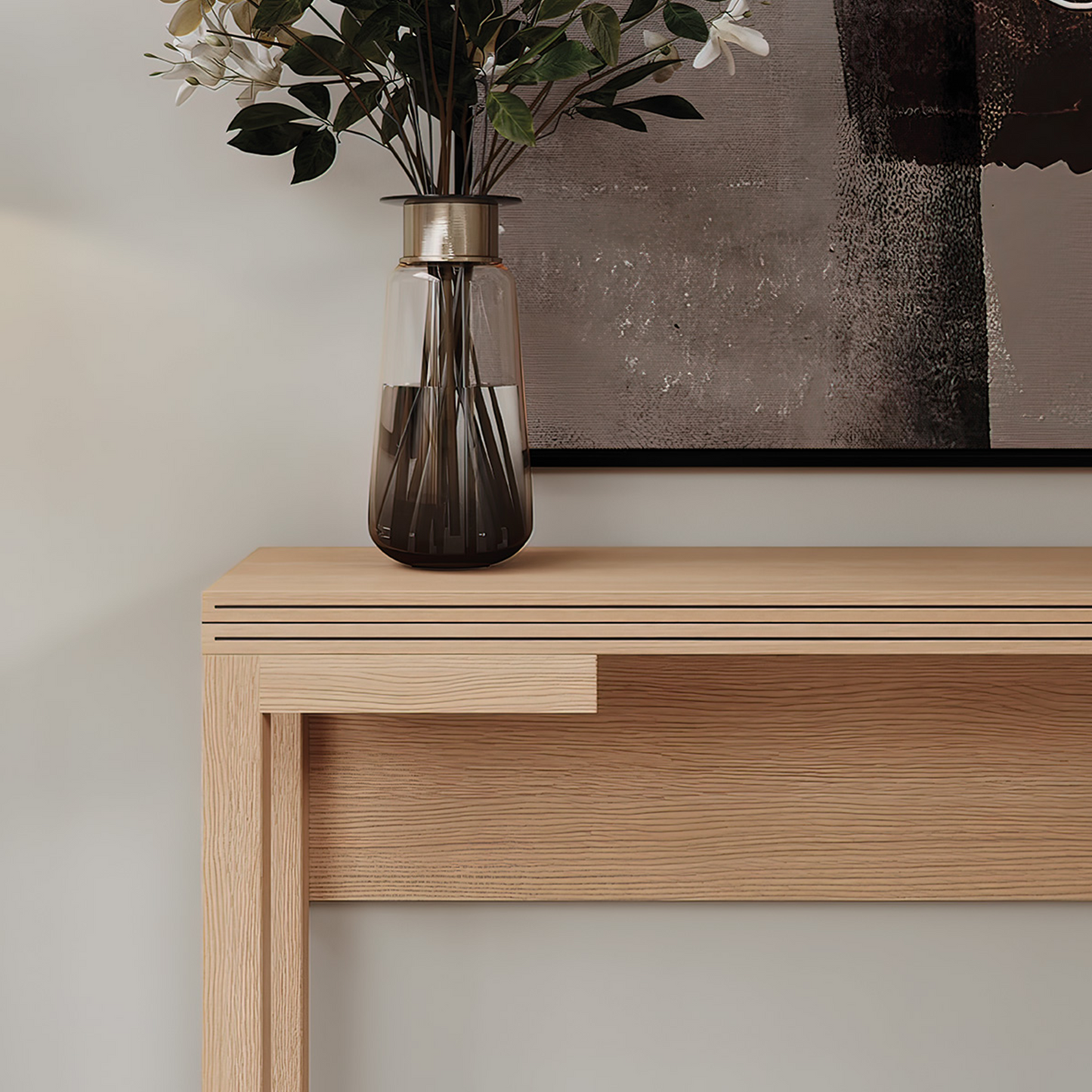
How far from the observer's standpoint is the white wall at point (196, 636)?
1057 millimetres

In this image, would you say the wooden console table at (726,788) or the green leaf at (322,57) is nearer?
the green leaf at (322,57)

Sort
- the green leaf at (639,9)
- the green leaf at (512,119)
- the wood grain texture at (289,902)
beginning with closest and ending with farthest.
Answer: the green leaf at (512,119), the green leaf at (639,9), the wood grain texture at (289,902)

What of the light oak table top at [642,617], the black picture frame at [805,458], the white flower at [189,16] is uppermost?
the white flower at [189,16]

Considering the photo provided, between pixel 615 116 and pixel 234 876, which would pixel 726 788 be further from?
pixel 615 116

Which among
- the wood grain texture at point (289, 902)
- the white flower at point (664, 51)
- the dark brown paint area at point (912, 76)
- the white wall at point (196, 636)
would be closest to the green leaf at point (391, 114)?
the white wall at point (196, 636)

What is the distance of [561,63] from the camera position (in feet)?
2.72

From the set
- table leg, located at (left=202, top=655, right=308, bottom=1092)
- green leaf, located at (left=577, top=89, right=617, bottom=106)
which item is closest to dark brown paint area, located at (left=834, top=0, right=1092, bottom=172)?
green leaf, located at (left=577, top=89, right=617, bottom=106)

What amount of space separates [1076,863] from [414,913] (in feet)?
2.19

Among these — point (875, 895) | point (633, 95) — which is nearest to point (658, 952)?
point (875, 895)

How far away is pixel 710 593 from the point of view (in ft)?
2.67

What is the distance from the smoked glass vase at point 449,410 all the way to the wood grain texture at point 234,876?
180 millimetres

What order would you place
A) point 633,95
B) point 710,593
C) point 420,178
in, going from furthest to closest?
point 633,95 → point 420,178 → point 710,593

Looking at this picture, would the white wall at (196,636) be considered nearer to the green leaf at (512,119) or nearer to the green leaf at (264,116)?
the green leaf at (264,116)

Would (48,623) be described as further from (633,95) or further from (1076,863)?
(1076,863)
